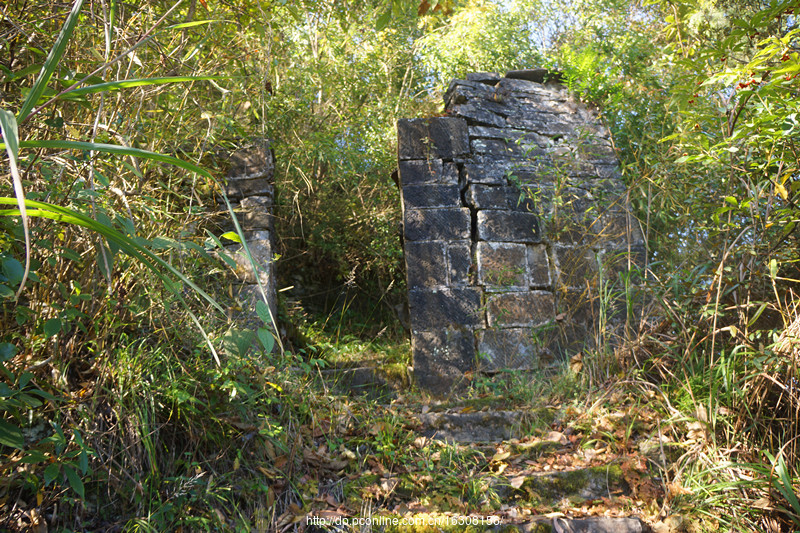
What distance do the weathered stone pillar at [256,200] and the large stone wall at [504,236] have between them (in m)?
0.91

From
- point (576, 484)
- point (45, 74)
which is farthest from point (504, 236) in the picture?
point (45, 74)

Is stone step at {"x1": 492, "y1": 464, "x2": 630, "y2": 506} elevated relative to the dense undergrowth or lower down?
lower down

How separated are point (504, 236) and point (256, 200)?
1.70m

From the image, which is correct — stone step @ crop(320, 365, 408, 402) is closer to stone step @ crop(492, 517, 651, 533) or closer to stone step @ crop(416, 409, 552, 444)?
stone step @ crop(416, 409, 552, 444)

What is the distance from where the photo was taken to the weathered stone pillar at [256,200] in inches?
143

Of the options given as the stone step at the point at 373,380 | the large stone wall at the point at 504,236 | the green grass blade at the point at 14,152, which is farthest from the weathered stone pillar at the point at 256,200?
the green grass blade at the point at 14,152

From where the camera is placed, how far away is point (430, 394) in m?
3.60

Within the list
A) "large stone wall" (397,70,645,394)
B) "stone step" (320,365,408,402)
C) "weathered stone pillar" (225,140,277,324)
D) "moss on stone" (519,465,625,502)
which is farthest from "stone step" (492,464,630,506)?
"weathered stone pillar" (225,140,277,324)

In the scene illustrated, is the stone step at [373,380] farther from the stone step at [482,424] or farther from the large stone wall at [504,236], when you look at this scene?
the stone step at [482,424]

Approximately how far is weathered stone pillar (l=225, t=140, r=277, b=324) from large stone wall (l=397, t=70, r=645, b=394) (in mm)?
908

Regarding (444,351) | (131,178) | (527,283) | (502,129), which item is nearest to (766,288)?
(527,283)

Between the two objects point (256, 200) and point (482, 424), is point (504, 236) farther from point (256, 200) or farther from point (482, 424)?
point (256, 200)

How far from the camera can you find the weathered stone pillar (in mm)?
3631

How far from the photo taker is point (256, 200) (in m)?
3.76
